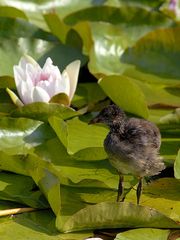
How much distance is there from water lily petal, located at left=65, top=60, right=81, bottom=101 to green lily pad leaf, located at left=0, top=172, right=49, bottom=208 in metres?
0.74

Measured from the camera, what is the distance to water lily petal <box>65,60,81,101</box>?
3799mm

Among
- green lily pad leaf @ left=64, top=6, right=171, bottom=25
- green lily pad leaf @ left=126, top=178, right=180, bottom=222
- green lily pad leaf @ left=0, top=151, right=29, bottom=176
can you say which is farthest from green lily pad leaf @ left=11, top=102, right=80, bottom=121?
green lily pad leaf @ left=64, top=6, right=171, bottom=25

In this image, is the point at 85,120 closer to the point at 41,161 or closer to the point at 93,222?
the point at 41,161

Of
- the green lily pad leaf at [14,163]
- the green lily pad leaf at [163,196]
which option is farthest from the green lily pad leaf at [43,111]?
the green lily pad leaf at [163,196]

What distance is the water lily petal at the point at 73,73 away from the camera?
3.80m

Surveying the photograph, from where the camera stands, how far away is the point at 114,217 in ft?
9.13

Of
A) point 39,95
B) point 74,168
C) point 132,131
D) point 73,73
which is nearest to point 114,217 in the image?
point 132,131

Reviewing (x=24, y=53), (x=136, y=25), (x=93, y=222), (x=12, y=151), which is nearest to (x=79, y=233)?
(x=93, y=222)

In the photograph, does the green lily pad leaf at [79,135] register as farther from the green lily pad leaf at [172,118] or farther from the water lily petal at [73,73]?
the green lily pad leaf at [172,118]

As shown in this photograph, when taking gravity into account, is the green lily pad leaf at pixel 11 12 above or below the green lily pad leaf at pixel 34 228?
above

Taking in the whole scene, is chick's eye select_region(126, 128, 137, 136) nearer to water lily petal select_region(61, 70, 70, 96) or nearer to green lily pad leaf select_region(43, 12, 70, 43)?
water lily petal select_region(61, 70, 70, 96)

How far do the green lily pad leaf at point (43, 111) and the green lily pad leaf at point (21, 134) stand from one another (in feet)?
0.26

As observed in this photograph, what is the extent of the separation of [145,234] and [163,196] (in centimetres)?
34

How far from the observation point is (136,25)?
4641mm
